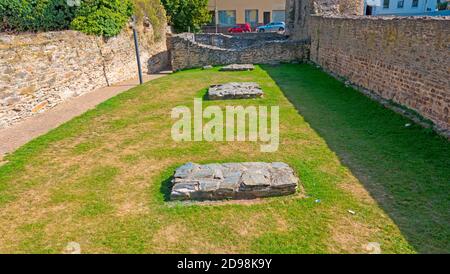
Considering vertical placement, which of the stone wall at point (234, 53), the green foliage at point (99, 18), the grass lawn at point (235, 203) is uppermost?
the green foliage at point (99, 18)

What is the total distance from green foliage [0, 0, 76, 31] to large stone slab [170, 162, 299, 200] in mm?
12748

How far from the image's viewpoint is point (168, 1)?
28250 millimetres

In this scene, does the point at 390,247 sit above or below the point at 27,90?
below

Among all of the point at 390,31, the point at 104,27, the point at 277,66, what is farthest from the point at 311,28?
the point at 104,27

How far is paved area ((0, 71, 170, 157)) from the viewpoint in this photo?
8441 millimetres

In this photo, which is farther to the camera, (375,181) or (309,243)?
(375,181)

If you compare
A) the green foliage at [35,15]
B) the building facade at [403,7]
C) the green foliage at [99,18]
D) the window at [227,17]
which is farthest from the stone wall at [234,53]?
the building facade at [403,7]

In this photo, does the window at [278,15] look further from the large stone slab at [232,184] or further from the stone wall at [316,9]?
the large stone slab at [232,184]

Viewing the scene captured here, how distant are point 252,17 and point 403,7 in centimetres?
1949

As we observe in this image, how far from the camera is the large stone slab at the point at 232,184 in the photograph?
534 centimetres

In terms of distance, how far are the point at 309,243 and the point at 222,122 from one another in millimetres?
5290

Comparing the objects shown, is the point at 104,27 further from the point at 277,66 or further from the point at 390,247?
the point at 390,247
